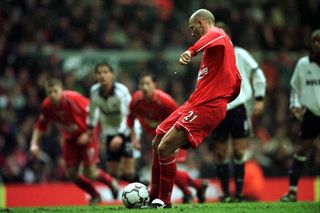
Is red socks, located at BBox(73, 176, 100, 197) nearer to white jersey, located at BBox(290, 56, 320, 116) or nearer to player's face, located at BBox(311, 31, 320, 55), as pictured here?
white jersey, located at BBox(290, 56, 320, 116)

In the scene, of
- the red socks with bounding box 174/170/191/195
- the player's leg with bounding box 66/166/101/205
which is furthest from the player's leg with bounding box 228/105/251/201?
the player's leg with bounding box 66/166/101/205

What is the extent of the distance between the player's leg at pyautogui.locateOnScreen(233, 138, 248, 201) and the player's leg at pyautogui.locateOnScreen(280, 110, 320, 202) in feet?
2.13

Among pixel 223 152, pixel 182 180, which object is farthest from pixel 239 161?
pixel 182 180

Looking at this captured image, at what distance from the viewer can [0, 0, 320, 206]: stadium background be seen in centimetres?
1566

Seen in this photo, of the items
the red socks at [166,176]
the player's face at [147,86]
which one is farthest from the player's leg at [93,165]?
the red socks at [166,176]

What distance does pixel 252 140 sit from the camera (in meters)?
17.0

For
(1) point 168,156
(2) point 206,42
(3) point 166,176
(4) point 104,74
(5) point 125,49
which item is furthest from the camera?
(5) point 125,49

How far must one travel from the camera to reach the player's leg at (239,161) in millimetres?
10828

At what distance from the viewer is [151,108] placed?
1145 centimetres

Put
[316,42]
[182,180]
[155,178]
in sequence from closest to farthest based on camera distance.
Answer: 1. [155,178]
2. [316,42]
3. [182,180]

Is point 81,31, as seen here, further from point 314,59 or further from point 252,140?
point 314,59

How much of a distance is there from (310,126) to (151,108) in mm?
2428

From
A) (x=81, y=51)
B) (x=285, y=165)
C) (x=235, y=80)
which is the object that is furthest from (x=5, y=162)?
(x=235, y=80)

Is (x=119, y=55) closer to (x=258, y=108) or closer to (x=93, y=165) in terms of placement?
(x=93, y=165)
